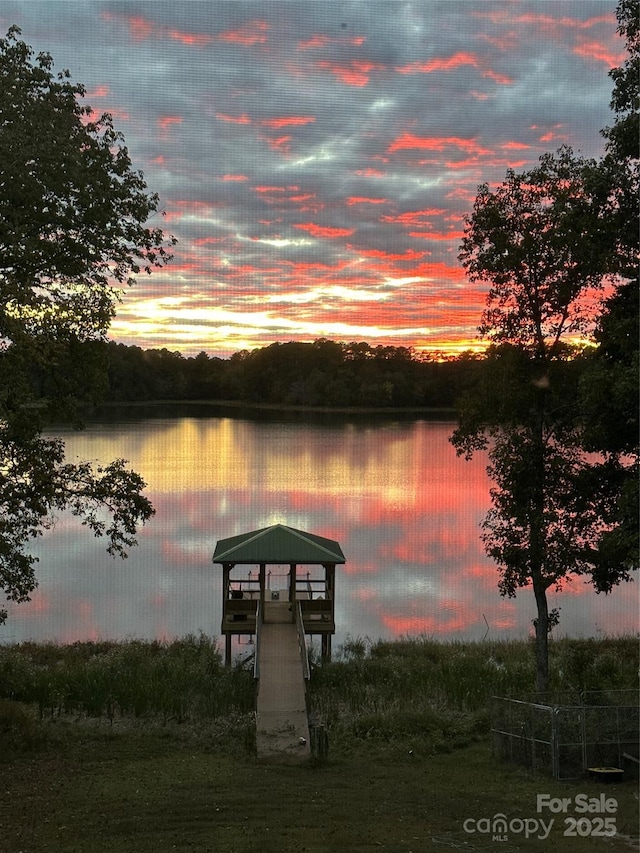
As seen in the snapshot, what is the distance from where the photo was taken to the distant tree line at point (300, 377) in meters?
143

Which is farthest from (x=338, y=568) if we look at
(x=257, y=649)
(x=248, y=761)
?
(x=248, y=761)

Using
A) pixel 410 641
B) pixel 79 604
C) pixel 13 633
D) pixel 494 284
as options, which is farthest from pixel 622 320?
pixel 79 604

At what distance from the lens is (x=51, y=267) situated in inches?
537

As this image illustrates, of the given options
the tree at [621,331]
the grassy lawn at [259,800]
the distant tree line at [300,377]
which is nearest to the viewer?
the grassy lawn at [259,800]

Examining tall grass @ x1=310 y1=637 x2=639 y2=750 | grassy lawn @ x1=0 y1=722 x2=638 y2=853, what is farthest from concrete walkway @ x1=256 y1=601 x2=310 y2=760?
tall grass @ x1=310 y1=637 x2=639 y2=750

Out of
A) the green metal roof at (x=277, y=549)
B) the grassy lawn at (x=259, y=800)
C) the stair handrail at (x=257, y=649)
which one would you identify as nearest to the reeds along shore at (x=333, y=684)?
the stair handrail at (x=257, y=649)

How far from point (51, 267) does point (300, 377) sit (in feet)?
457

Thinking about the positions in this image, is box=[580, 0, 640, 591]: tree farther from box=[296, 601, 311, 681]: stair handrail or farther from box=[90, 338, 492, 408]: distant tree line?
box=[90, 338, 492, 408]: distant tree line

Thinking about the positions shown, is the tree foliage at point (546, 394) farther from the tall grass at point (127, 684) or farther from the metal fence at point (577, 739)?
the tall grass at point (127, 684)

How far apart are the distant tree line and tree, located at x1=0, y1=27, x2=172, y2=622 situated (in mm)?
120565

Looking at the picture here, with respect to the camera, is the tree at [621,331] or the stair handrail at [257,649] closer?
the tree at [621,331]

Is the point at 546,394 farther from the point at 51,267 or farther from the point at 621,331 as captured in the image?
the point at 51,267

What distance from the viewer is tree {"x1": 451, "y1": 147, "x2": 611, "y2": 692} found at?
553 inches

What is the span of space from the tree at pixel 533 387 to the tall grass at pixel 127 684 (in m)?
7.30
